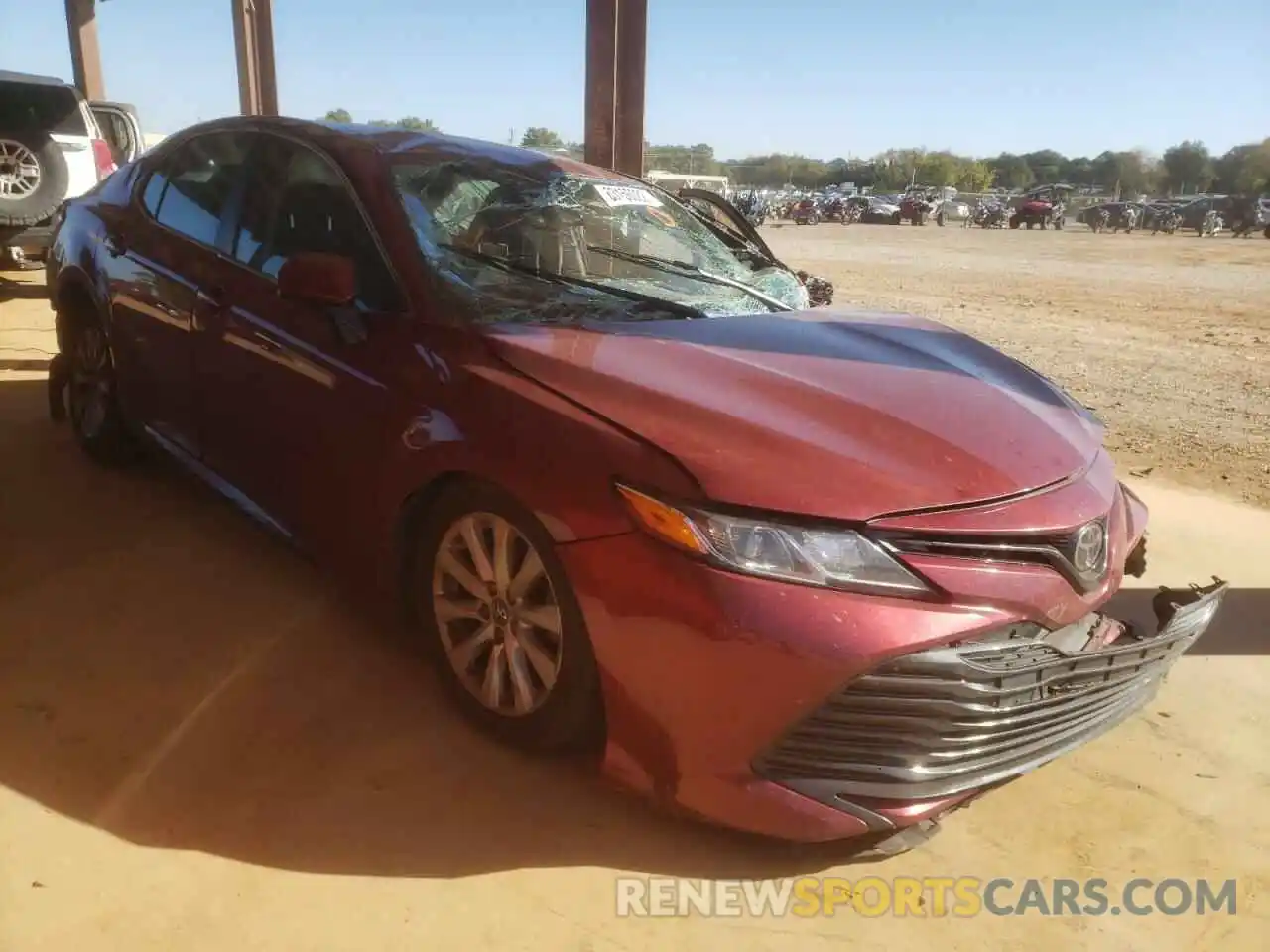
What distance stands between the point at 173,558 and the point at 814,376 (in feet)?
7.94

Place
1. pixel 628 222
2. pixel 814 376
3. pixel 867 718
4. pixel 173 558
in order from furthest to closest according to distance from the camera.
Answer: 1. pixel 173 558
2. pixel 628 222
3. pixel 814 376
4. pixel 867 718

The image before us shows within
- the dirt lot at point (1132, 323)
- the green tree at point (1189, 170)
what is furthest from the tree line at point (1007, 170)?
the dirt lot at point (1132, 323)

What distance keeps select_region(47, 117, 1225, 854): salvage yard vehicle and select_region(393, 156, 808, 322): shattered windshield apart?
15mm

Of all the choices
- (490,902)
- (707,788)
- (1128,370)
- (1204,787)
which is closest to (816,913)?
(707,788)

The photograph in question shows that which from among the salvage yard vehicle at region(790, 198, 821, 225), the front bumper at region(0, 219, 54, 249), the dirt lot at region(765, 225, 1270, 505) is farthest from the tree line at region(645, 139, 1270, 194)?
the front bumper at region(0, 219, 54, 249)

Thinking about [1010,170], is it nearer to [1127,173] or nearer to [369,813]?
[1127,173]

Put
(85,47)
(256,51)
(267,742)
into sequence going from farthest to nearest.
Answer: (85,47) < (256,51) < (267,742)

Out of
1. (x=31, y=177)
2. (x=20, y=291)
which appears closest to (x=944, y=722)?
(x=31, y=177)

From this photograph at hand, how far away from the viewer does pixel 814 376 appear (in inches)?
97.4

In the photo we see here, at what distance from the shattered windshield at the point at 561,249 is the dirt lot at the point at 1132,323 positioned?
3.19 m

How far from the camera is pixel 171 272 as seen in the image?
3.58 meters

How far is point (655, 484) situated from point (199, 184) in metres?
2.54

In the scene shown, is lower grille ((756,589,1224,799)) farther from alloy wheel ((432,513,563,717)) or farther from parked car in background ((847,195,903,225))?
parked car in background ((847,195,903,225))

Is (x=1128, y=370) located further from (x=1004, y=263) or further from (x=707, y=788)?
(x=1004, y=263)
